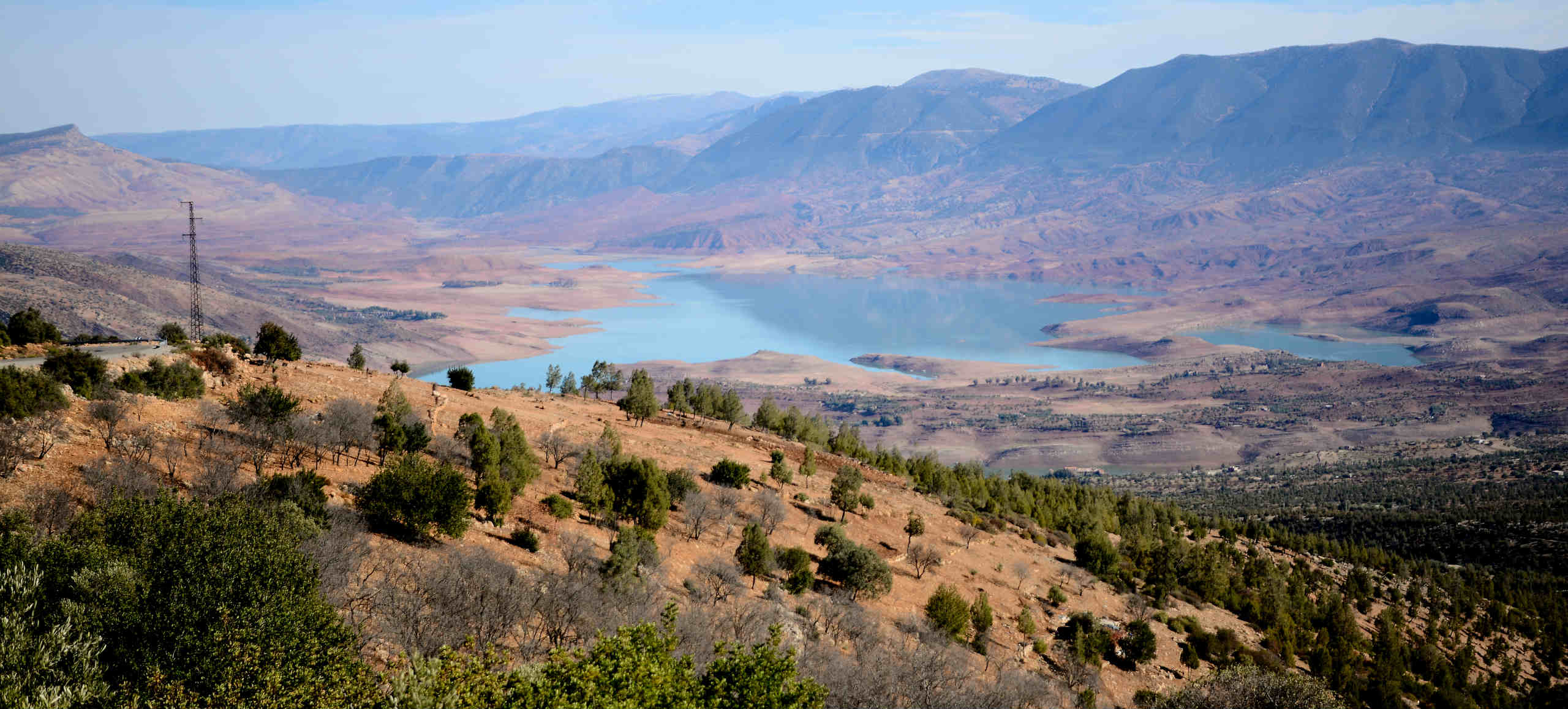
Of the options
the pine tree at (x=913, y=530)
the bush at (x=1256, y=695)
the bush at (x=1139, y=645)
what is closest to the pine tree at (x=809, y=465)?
the pine tree at (x=913, y=530)

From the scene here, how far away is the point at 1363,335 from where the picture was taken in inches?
7653

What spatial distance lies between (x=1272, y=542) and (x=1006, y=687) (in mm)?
40595

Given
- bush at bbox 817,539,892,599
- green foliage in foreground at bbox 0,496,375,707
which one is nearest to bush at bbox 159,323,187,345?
green foliage in foreground at bbox 0,496,375,707

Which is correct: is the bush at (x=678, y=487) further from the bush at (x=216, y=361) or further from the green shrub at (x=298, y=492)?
the bush at (x=216, y=361)

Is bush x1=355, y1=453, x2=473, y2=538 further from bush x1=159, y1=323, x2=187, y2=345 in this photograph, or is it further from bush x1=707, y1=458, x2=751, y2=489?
bush x1=159, y1=323, x2=187, y2=345

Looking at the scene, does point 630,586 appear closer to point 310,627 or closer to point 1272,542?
point 310,627

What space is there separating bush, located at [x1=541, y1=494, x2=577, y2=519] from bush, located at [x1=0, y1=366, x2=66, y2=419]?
502 inches

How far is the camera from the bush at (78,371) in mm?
25156

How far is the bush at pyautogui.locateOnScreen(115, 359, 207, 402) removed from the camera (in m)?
27.0

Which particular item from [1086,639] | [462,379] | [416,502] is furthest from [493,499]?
[462,379]

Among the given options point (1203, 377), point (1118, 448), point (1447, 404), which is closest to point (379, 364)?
point (1118, 448)

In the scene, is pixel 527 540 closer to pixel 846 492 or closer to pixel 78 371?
pixel 78 371

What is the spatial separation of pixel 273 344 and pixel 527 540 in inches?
850

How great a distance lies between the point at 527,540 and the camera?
77.2 feet
